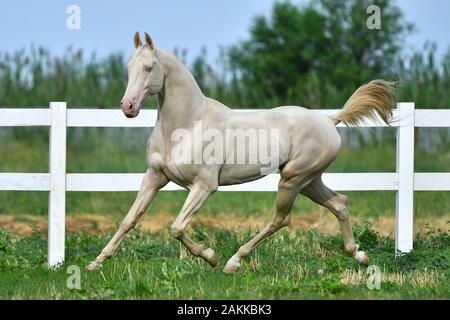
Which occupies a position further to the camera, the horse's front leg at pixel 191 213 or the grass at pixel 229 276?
the horse's front leg at pixel 191 213

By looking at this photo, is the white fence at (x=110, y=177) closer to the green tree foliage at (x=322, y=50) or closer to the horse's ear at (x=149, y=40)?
the horse's ear at (x=149, y=40)

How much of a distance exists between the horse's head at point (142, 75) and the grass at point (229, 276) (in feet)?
4.58

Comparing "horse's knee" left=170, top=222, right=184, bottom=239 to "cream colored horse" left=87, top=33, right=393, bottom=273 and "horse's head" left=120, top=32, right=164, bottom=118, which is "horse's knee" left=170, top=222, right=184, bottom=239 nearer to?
"cream colored horse" left=87, top=33, right=393, bottom=273

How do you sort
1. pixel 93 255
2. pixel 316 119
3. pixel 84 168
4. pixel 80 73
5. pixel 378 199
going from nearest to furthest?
1. pixel 316 119
2. pixel 93 255
3. pixel 378 199
4. pixel 84 168
5. pixel 80 73

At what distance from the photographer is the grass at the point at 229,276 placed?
6605mm

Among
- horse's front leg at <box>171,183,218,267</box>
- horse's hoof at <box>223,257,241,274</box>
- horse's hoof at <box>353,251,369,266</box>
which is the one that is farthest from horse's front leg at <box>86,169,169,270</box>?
horse's hoof at <box>353,251,369,266</box>

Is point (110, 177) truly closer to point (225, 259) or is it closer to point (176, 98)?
point (225, 259)

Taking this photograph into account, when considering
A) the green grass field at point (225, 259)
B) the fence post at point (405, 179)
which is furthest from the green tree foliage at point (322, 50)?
the fence post at point (405, 179)

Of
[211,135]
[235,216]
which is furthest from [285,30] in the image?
[211,135]

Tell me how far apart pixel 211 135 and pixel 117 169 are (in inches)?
332

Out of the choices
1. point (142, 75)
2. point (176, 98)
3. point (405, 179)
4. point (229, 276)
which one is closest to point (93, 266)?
point (229, 276)

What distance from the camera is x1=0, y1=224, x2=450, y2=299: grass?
6.61 meters

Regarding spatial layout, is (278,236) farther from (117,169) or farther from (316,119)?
(117,169)

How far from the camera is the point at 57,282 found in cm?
725
